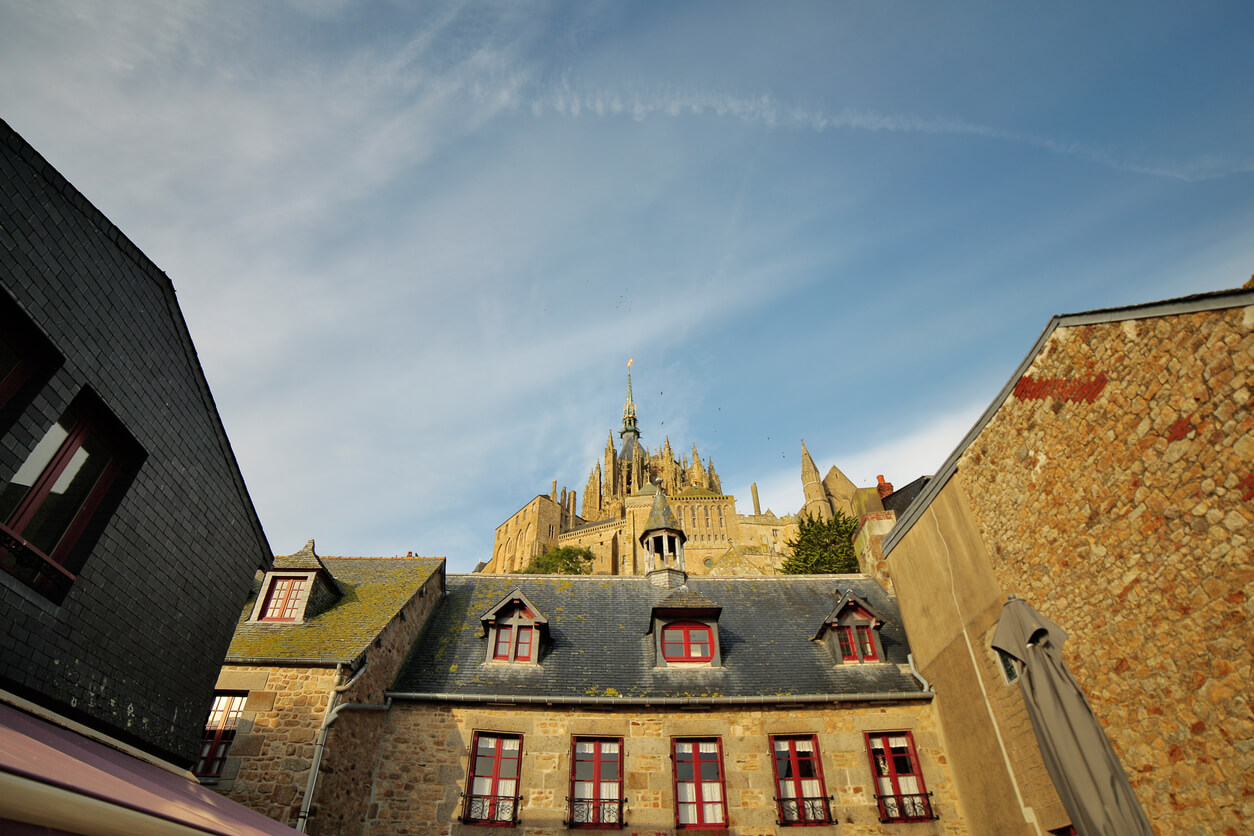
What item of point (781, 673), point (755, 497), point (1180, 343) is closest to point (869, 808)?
point (781, 673)

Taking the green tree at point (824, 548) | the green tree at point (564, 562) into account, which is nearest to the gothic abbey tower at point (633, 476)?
the green tree at point (564, 562)

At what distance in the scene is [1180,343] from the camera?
7.30 m

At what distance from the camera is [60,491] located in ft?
22.9

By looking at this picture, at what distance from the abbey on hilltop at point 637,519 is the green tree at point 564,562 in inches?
84.4

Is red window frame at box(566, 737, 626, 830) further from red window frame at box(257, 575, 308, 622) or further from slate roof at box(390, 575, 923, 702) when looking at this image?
red window frame at box(257, 575, 308, 622)

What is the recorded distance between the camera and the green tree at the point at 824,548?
90.3 ft

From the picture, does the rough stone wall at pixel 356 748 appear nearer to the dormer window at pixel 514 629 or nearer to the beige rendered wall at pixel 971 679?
the dormer window at pixel 514 629

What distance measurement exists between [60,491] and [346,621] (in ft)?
24.8

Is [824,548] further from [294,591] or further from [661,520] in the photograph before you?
[294,591]

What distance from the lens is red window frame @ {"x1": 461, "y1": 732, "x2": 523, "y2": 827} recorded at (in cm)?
1173

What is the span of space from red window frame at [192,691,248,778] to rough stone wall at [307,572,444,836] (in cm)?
169

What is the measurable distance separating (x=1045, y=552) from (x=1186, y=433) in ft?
9.99

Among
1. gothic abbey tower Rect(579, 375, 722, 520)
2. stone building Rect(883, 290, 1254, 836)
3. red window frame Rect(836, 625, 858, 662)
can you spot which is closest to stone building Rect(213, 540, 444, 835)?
red window frame Rect(836, 625, 858, 662)

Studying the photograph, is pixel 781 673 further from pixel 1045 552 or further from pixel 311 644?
pixel 311 644
